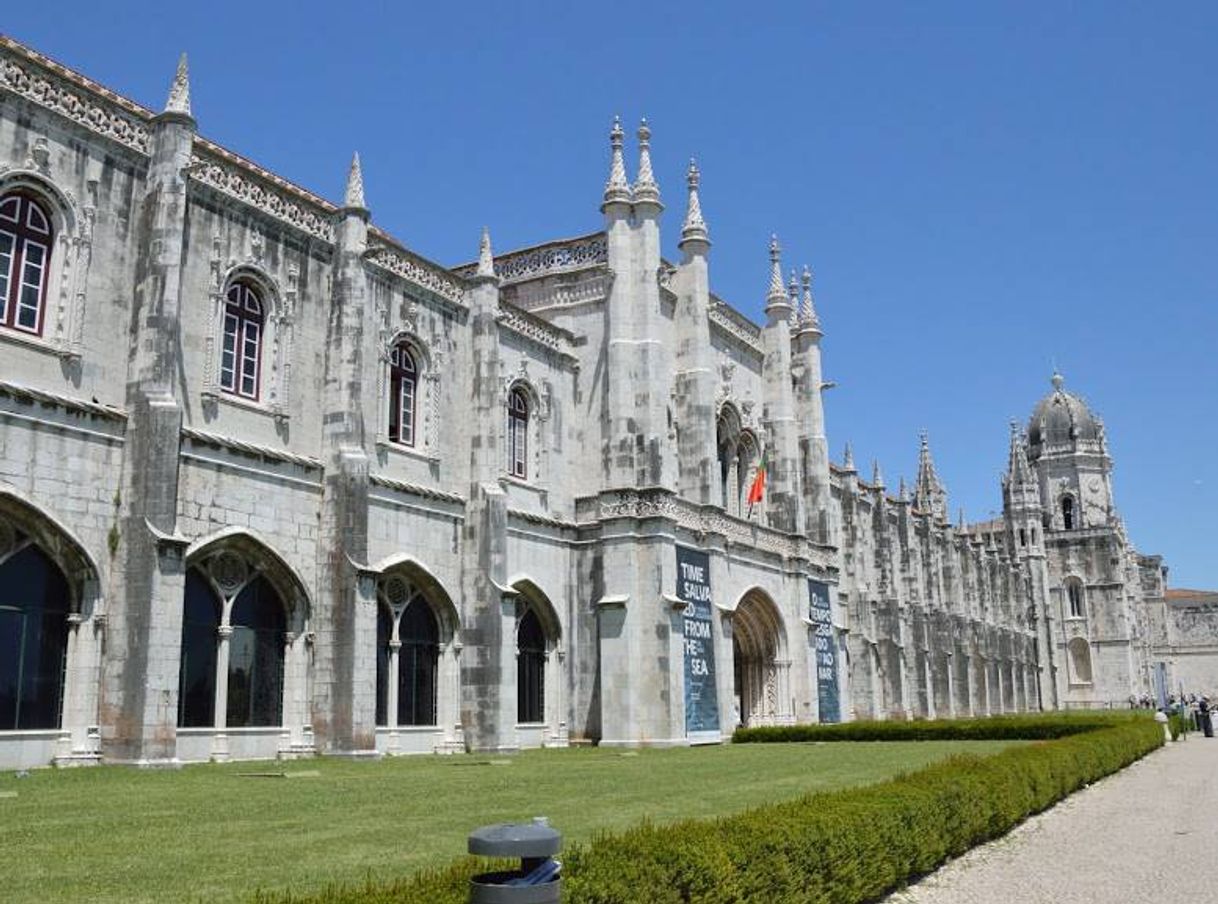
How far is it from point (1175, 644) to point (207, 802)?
12204 cm

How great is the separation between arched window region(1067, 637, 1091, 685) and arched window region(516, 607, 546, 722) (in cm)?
7631

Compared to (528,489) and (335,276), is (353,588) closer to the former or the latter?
(335,276)

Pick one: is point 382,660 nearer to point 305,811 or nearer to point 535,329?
point 535,329

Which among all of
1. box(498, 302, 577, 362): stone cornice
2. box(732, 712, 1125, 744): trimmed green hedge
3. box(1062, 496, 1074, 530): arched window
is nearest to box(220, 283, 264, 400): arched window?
box(498, 302, 577, 362): stone cornice

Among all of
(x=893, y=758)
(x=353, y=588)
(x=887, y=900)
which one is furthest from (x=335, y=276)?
(x=887, y=900)

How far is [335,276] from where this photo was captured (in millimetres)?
24922

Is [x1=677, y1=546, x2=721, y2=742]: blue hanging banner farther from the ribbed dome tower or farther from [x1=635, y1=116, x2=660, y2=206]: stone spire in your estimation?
the ribbed dome tower

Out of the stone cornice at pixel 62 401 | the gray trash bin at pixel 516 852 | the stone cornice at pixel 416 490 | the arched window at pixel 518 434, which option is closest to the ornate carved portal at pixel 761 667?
the arched window at pixel 518 434

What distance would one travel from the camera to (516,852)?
5.39 metres

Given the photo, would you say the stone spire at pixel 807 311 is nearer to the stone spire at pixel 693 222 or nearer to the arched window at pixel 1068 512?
the stone spire at pixel 693 222

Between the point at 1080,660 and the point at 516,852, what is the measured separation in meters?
99.9

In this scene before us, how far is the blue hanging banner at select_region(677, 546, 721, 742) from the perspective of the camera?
32500 millimetres

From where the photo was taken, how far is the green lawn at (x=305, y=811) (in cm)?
838

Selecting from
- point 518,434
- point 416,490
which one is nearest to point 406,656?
point 416,490
